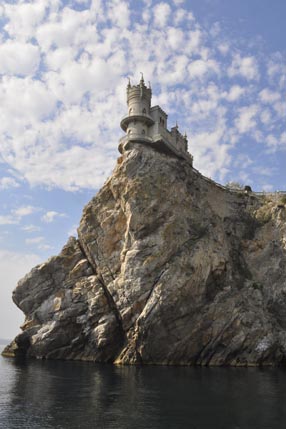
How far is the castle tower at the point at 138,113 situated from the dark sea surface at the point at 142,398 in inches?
1819

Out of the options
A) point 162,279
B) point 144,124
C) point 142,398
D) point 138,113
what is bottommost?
point 142,398

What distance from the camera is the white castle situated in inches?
3059

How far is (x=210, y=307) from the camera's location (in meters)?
63.8

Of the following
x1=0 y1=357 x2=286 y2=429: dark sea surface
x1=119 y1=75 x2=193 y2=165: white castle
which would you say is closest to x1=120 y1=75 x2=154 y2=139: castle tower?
x1=119 y1=75 x2=193 y2=165: white castle

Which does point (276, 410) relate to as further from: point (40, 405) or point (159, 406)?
point (40, 405)

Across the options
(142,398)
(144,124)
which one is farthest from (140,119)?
(142,398)

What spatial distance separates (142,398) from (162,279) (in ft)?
92.7

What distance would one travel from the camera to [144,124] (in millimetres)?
79500

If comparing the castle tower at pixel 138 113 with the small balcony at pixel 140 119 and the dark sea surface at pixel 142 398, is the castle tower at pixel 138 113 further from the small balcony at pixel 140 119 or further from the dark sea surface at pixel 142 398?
the dark sea surface at pixel 142 398

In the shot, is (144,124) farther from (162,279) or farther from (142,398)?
(142,398)

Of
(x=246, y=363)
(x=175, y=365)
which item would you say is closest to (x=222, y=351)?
(x=246, y=363)

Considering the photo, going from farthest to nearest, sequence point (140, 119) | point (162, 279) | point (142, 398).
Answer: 1. point (140, 119)
2. point (162, 279)
3. point (142, 398)

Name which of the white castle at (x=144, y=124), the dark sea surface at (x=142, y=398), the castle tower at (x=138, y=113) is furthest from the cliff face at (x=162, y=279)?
the dark sea surface at (x=142, y=398)

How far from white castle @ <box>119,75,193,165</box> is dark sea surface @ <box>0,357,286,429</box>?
43272 millimetres
